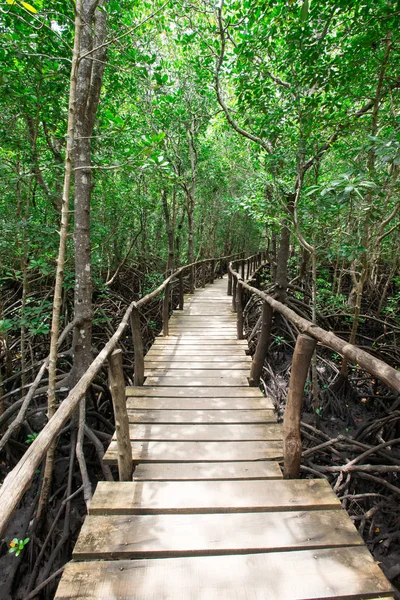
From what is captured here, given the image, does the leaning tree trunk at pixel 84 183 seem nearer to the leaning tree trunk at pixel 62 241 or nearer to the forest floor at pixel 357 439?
the leaning tree trunk at pixel 62 241

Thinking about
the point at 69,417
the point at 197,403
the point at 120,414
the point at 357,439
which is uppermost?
the point at 69,417

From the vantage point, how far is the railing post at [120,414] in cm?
189

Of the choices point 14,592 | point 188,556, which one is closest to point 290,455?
point 188,556

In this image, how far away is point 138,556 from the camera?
1.40 meters

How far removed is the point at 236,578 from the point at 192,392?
1.88 metres

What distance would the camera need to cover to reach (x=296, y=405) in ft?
6.31

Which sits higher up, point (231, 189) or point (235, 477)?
point (231, 189)

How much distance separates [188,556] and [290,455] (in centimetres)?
90

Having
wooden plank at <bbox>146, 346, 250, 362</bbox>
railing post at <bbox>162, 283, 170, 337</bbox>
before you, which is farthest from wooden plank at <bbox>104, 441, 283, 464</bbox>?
railing post at <bbox>162, 283, 170, 337</bbox>

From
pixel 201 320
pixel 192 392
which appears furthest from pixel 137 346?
pixel 201 320

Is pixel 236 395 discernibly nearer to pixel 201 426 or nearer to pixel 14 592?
pixel 201 426

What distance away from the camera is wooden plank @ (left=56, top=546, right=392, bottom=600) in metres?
1.24

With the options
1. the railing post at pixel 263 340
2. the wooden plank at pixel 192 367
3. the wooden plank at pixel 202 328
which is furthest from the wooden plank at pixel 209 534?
the wooden plank at pixel 202 328

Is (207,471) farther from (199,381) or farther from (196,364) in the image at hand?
(196,364)
